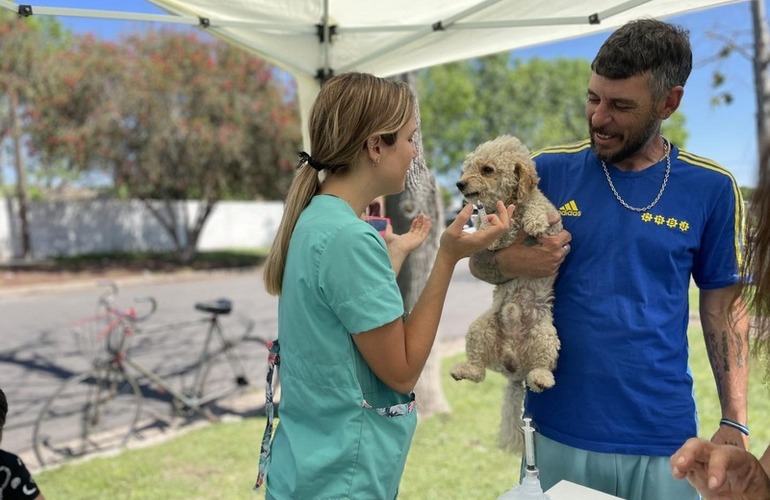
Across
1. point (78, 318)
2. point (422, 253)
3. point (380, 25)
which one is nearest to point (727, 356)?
point (380, 25)

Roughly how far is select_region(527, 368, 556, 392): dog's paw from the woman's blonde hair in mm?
736

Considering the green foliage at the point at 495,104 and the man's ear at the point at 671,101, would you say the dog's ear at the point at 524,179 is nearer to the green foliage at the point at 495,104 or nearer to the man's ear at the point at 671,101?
the man's ear at the point at 671,101

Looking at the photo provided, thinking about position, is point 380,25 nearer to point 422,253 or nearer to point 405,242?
point 405,242

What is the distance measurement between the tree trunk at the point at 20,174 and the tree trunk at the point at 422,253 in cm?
1707

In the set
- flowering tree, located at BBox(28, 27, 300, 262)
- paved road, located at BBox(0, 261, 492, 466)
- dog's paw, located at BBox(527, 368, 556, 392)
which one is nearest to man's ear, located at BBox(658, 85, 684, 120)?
dog's paw, located at BBox(527, 368, 556, 392)

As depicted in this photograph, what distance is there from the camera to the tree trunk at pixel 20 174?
59.7 ft

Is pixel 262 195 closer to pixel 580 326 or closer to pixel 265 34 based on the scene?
pixel 265 34

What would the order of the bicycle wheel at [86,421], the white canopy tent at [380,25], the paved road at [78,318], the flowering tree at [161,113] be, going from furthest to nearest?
the flowering tree at [161,113] → the paved road at [78,318] → the bicycle wheel at [86,421] → the white canopy tent at [380,25]

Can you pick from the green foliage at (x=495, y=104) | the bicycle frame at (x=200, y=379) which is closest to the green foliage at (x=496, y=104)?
the green foliage at (x=495, y=104)

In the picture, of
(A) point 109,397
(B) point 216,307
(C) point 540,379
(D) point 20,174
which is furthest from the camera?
(D) point 20,174

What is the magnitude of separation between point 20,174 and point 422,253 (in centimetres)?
1916

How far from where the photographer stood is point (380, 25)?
2.93 m

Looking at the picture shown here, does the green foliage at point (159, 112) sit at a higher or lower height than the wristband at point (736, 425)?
higher

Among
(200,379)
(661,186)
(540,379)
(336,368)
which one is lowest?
(200,379)
